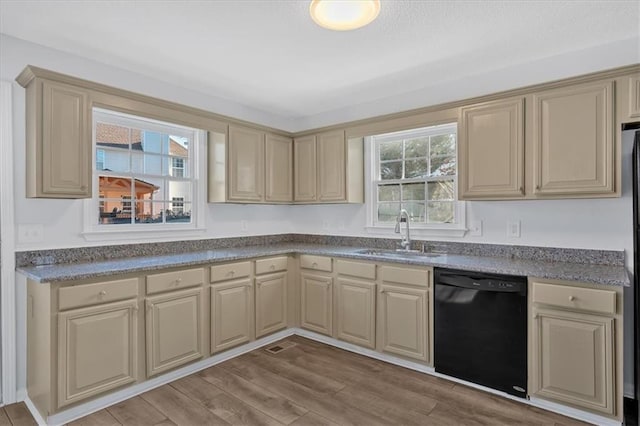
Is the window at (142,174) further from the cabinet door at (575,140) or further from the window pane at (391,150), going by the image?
the cabinet door at (575,140)

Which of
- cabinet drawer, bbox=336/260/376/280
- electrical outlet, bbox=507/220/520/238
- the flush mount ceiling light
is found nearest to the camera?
the flush mount ceiling light

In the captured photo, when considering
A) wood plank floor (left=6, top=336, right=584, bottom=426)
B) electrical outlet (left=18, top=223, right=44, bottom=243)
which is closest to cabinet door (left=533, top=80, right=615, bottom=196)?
wood plank floor (left=6, top=336, right=584, bottom=426)

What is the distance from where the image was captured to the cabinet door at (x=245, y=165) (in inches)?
144

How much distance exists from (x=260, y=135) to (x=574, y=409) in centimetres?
348

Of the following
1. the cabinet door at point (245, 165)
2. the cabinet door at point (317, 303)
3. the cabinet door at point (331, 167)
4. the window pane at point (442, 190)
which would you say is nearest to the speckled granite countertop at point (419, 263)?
the cabinet door at point (317, 303)

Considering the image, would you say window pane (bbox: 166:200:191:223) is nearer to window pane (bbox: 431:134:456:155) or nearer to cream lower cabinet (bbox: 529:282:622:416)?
window pane (bbox: 431:134:456:155)

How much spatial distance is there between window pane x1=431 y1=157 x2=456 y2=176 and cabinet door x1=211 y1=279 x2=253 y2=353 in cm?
211

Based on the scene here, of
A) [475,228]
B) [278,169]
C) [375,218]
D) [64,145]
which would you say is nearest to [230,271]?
[278,169]

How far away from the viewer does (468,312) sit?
2.68 meters

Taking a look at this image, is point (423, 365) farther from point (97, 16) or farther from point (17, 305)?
point (97, 16)

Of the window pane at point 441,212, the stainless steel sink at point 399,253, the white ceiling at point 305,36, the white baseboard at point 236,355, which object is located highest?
the white ceiling at point 305,36

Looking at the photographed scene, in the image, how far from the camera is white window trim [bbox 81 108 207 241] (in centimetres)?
291

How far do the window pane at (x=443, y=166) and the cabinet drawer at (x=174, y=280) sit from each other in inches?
94.1

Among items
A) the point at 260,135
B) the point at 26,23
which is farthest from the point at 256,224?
the point at 26,23
